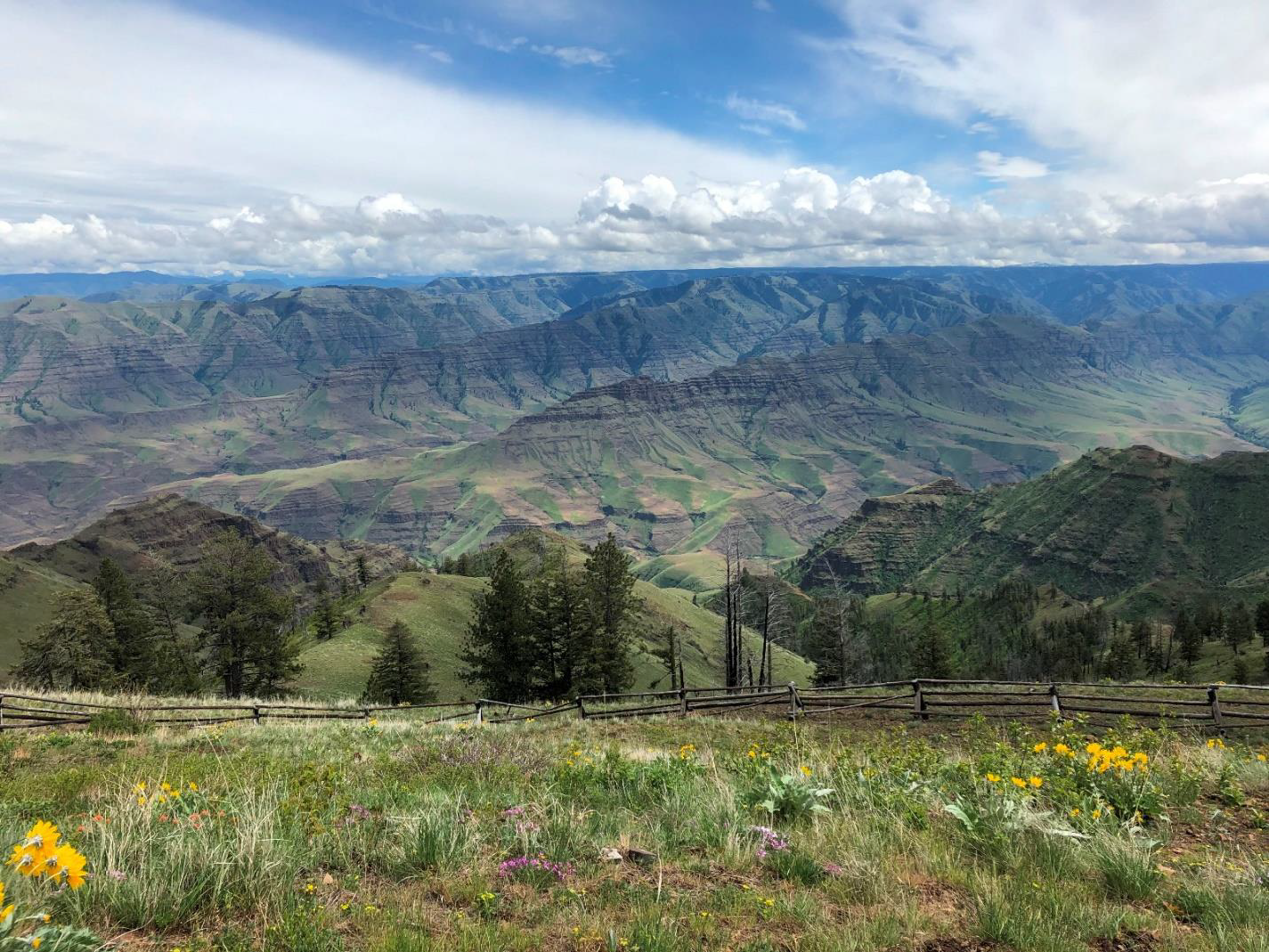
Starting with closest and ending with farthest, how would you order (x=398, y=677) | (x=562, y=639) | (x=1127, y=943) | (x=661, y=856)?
(x=1127, y=943) → (x=661, y=856) → (x=562, y=639) → (x=398, y=677)

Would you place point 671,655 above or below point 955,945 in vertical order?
below

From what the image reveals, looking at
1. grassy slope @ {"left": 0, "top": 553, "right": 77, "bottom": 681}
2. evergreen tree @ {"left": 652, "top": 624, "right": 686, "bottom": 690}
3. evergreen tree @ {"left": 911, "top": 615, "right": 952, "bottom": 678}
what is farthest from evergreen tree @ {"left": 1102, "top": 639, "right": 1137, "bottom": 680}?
grassy slope @ {"left": 0, "top": 553, "right": 77, "bottom": 681}

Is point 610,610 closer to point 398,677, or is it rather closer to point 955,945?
point 398,677

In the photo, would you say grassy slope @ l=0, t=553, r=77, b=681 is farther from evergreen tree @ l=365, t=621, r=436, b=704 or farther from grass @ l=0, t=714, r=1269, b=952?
grass @ l=0, t=714, r=1269, b=952

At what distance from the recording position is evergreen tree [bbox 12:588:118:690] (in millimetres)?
48875

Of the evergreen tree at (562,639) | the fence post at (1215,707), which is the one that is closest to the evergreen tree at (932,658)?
the evergreen tree at (562,639)

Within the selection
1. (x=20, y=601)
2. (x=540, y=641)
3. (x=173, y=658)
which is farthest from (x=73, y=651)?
(x=20, y=601)

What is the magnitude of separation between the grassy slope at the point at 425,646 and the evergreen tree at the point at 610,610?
58.1 feet

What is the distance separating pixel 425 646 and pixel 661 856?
→ 7159cm

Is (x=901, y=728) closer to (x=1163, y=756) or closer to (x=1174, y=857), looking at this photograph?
(x=1163, y=756)

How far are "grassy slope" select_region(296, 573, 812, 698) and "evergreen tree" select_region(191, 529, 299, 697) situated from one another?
6.77 m

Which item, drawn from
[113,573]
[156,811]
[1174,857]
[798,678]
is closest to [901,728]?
[1174,857]

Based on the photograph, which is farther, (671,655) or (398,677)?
(671,655)

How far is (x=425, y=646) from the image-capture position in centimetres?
7400
